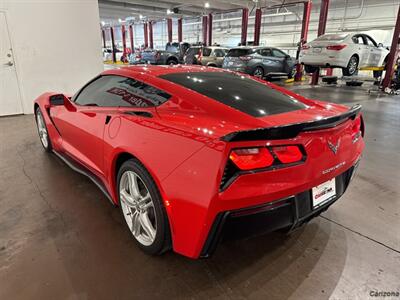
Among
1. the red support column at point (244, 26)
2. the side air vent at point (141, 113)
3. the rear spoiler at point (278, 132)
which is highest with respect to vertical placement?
the red support column at point (244, 26)

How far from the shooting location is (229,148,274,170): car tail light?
1262 millimetres

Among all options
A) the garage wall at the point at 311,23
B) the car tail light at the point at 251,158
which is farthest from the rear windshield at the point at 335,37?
the car tail light at the point at 251,158

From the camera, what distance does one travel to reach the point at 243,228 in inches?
52.0

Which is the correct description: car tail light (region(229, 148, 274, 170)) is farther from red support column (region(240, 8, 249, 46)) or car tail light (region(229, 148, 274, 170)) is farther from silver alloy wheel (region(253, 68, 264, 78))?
red support column (region(240, 8, 249, 46))

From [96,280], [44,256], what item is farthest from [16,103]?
[96,280]

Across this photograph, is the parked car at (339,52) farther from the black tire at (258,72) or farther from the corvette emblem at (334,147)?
the corvette emblem at (334,147)

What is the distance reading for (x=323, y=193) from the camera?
62.7 inches

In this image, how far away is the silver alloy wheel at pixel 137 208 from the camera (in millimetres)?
1795

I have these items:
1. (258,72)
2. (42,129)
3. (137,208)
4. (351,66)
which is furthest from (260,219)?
(258,72)

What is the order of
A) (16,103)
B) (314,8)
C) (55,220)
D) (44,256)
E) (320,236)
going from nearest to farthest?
(44,256) → (320,236) → (55,220) → (16,103) → (314,8)

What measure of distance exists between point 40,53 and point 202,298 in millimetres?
6823

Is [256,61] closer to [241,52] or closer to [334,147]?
[241,52]

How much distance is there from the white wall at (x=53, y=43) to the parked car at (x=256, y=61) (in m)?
5.60

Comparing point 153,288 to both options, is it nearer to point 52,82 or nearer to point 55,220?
point 55,220
